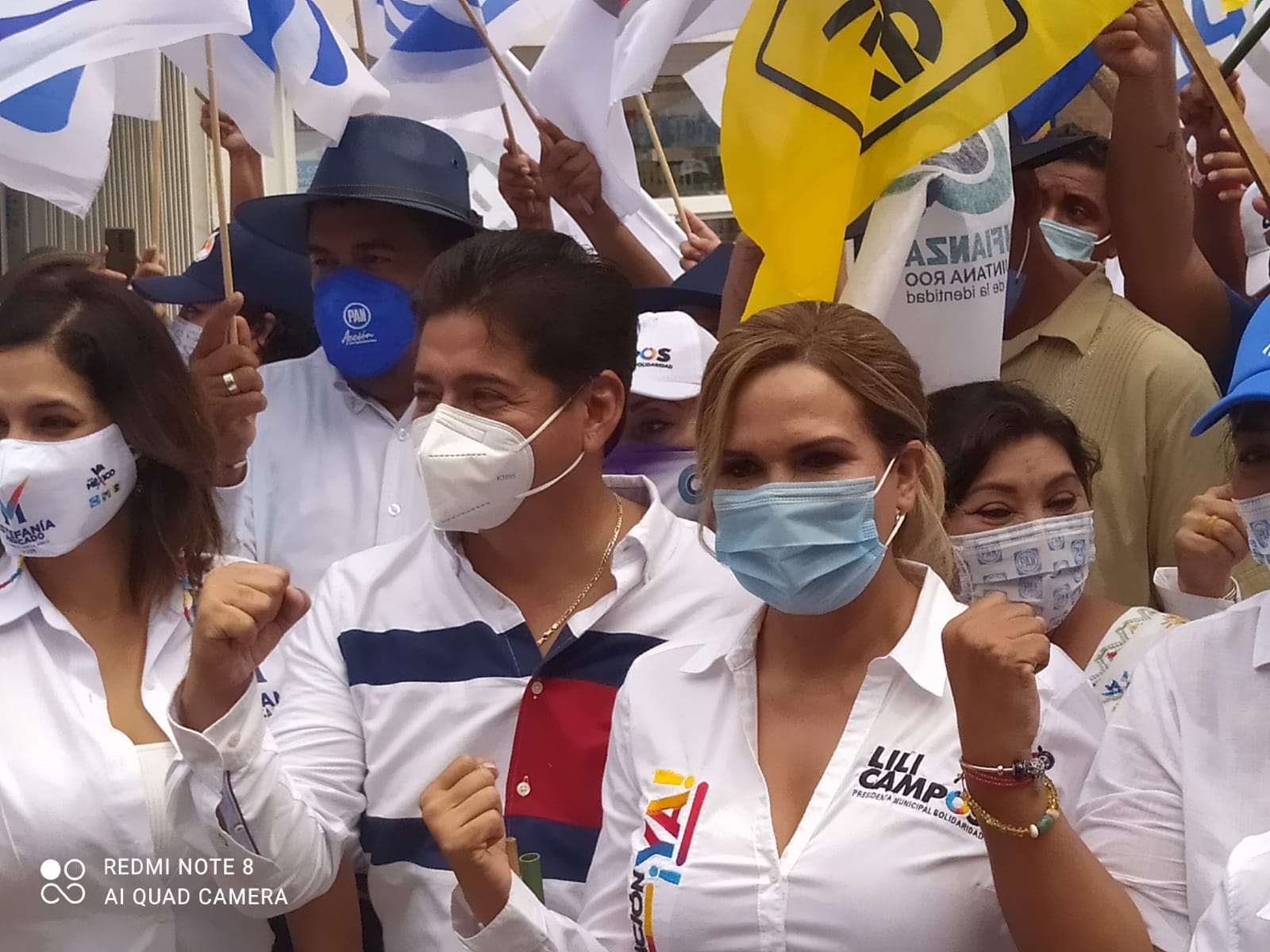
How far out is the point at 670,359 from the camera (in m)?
3.97

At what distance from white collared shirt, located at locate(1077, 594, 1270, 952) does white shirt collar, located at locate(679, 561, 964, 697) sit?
286 millimetres

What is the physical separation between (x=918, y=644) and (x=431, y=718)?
35.4 inches

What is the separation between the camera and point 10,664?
9.27 ft

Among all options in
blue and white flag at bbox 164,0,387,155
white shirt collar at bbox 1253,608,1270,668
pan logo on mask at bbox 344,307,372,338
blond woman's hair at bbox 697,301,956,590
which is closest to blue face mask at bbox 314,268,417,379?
pan logo on mask at bbox 344,307,372,338

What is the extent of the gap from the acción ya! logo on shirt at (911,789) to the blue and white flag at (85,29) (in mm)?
2190

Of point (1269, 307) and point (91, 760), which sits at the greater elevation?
point (1269, 307)

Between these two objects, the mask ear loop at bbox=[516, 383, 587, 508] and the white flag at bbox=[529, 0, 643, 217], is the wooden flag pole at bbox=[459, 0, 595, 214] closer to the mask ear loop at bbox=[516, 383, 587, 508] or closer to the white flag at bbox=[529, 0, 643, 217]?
the white flag at bbox=[529, 0, 643, 217]

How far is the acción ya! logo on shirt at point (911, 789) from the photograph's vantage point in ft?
7.59

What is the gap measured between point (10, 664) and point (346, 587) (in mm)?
611

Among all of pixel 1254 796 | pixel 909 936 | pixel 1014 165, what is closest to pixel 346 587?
pixel 909 936

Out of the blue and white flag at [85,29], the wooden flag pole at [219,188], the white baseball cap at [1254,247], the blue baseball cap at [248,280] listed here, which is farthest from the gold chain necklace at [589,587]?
the white baseball cap at [1254,247]

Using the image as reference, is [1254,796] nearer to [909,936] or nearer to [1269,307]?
[909,936]

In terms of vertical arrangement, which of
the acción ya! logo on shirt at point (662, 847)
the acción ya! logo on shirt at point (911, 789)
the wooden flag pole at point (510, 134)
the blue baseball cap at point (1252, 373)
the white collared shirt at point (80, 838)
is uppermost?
the blue baseball cap at point (1252, 373)

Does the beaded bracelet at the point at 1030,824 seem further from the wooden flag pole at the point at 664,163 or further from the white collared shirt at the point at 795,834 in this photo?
the wooden flag pole at the point at 664,163
